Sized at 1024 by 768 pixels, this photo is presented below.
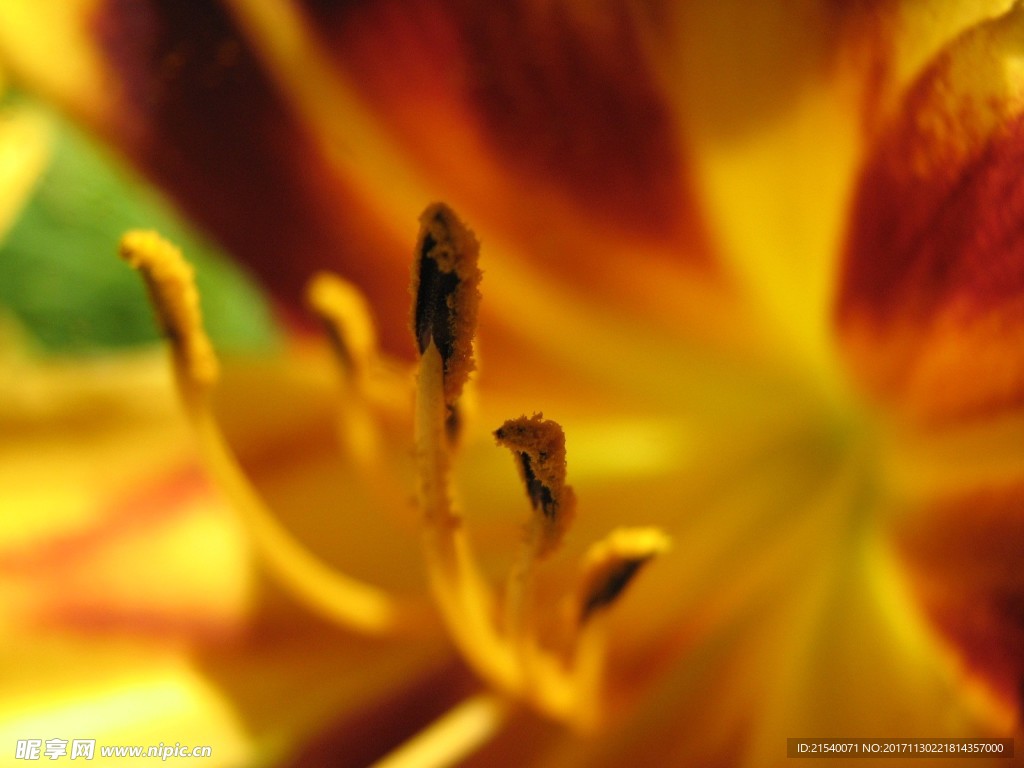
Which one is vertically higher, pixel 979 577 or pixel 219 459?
pixel 219 459

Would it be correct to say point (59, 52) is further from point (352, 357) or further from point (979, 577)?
point (979, 577)

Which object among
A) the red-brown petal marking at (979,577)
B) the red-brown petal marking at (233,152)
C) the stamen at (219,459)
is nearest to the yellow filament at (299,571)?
the stamen at (219,459)

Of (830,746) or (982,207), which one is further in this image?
(830,746)

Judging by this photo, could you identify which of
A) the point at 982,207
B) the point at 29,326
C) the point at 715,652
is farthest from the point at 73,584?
the point at 982,207

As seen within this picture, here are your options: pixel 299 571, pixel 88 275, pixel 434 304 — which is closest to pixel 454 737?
pixel 299 571

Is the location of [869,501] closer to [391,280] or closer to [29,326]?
[391,280]

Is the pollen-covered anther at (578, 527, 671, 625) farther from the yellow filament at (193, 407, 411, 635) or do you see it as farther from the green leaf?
the green leaf

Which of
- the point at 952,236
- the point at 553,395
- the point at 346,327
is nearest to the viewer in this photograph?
the point at 952,236
